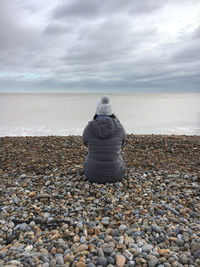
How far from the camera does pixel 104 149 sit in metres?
4.77

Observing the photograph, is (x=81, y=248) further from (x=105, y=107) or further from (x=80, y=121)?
(x=80, y=121)

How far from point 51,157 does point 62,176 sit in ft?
5.72

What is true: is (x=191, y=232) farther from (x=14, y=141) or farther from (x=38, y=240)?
(x=14, y=141)

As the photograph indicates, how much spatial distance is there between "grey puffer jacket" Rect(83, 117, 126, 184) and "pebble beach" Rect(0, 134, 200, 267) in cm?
29

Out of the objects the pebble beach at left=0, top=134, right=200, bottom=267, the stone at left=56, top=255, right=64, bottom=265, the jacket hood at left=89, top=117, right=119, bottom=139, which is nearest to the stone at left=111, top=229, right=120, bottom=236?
the pebble beach at left=0, top=134, right=200, bottom=267

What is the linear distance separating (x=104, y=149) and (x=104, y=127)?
0.51 m

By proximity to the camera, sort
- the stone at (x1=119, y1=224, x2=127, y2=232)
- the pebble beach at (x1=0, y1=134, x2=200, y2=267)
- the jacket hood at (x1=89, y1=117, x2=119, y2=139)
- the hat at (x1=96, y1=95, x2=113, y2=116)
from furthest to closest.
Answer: the hat at (x1=96, y1=95, x2=113, y2=116)
the jacket hood at (x1=89, y1=117, x2=119, y2=139)
the stone at (x1=119, y1=224, x2=127, y2=232)
the pebble beach at (x1=0, y1=134, x2=200, y2=267)

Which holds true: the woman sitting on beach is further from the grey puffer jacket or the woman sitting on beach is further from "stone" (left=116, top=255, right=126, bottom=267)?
"stone" (left=116, top=255, right=126, bottom=267)

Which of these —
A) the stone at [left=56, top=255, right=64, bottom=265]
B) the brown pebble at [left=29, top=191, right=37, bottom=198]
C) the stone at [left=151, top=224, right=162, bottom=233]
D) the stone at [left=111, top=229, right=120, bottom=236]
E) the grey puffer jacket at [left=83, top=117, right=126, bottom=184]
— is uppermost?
the grey puffer jacket at [left=83, top=117, right=126, bottom=184]

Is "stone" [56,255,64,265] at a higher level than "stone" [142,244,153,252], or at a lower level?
lower

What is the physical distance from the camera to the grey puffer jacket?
15.2 feet

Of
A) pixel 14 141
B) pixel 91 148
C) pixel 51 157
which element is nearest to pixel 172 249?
pixel 91 148

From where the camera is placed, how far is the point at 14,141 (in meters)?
9.77

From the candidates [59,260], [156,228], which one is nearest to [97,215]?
[156,228]
